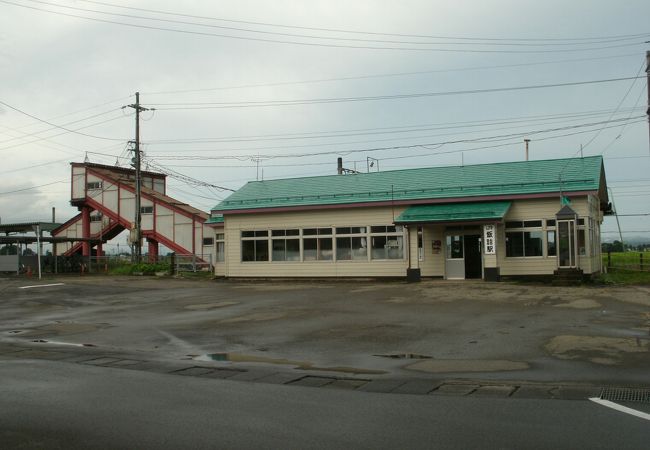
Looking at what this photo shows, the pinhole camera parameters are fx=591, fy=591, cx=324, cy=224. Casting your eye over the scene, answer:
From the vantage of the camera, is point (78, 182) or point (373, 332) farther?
point (78, 182)

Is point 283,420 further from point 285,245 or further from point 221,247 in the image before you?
point 221,247

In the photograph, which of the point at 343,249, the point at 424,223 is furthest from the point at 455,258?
the point at 343,249

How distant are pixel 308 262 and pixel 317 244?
1041 mm

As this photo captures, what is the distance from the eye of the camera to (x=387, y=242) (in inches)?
1131

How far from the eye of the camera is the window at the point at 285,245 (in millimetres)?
31062

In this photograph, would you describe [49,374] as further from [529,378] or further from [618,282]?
[618,282]

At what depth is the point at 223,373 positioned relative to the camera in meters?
8.95

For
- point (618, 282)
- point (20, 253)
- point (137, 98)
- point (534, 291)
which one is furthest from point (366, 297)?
point (20, 253)

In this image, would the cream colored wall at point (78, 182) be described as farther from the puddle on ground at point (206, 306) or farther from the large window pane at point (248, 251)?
the puddle on ground at point (206, 306)

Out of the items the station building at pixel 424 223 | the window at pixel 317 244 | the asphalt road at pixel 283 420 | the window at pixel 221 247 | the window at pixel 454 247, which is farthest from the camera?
the window at pixel 221 247

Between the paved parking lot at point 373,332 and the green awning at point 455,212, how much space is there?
3767mm

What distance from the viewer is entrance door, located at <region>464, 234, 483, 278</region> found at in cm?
2675

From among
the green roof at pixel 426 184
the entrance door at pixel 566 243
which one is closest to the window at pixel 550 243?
the entrance door at pixel 566 243

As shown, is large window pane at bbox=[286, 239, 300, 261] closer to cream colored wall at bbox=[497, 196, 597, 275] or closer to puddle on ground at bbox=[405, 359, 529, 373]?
cream colored wall at bbox=[497, 196, 597, 275]
